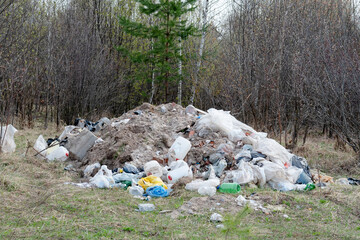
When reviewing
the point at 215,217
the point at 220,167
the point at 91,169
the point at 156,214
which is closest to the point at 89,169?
the point at 91,169

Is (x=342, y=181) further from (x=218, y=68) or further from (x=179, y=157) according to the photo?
(x=218, y=68)

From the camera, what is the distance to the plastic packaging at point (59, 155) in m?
7.77

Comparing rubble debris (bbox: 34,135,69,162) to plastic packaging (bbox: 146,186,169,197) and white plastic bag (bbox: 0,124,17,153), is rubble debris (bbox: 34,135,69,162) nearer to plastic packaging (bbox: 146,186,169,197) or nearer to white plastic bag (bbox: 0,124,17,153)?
white plastic bag (bbox: 0,124,17,153)

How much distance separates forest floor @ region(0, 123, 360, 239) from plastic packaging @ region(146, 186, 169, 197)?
16 cm

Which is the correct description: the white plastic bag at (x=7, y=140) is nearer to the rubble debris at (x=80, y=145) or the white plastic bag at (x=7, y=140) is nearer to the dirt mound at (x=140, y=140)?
the rubble debris at (x=80, y=145)

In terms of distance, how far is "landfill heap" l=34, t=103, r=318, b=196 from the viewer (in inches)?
236

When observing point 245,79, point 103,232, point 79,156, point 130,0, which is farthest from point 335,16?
point 103,232

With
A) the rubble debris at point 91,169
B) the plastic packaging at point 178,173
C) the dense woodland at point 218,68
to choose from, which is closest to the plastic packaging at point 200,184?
the plastic packaging at point 178,173

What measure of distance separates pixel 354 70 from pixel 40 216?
7328 millimetres

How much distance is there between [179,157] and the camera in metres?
6.83

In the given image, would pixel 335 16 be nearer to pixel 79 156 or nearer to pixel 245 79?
pixel 245 79

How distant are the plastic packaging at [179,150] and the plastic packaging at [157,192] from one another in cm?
131

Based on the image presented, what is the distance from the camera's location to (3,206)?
4555mm

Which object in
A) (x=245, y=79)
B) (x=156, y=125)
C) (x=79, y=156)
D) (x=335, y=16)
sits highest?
(x=335, y=16)
